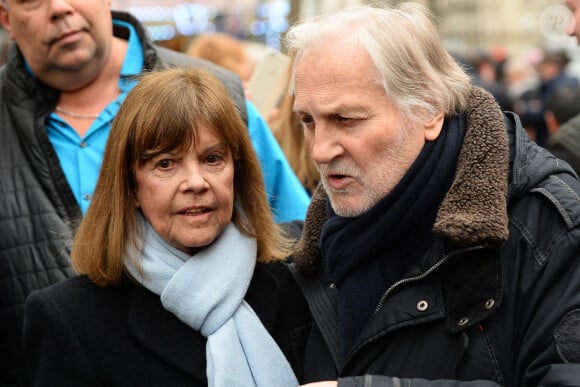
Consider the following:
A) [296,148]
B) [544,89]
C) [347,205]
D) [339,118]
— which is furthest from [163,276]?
[544,89]

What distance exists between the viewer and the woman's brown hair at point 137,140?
2.93 meters

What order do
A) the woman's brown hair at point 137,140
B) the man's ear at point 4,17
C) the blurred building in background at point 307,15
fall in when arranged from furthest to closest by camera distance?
the blurred building in background at point 307,15 → the man's ear at point 4,17 → the woman's brown hair at point 137,140

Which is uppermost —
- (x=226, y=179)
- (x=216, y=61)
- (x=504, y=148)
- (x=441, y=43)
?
(x=441, y=43)

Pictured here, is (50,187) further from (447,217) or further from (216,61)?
(216,61)

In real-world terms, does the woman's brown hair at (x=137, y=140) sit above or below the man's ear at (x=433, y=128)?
below

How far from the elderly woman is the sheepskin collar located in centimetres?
73

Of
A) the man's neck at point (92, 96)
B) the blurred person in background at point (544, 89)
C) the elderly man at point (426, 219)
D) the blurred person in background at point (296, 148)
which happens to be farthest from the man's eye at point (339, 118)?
the blurred person in background at point (544, 89)

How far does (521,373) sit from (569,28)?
150 cm

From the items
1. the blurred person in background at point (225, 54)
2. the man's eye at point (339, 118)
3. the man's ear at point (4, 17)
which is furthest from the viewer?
the blurred person in background at point (225, 54)

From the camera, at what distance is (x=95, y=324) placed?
2930 mm

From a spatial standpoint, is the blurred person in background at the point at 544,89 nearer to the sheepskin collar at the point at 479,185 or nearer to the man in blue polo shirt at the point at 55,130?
the man in blue polo shirt at the point at 55,130

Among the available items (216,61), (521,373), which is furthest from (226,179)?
(216,61)

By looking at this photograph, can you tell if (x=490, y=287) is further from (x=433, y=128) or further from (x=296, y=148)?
(x=296, y=148)

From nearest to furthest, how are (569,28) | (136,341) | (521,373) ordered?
(521,373) < (136,341) < (569,28)
